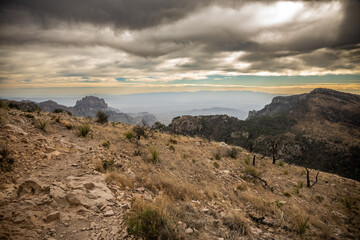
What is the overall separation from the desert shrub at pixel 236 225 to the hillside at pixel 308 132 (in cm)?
1848

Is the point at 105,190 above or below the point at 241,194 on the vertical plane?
above

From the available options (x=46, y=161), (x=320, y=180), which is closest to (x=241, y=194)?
(x=46, y=161)

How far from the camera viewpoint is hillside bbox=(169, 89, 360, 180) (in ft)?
130

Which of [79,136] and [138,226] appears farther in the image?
[79,136]

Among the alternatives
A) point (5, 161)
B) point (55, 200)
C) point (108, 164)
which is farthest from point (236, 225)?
point (5, 161)

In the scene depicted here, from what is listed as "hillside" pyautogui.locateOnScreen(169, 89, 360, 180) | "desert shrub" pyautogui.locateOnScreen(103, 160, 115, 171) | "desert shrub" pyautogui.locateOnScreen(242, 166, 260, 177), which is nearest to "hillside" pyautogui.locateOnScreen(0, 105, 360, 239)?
"desert shrub" pyautogui.locateOnScreen(103, 160, 115, 171)

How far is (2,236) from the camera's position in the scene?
2.71 m

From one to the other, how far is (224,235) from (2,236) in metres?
4.76

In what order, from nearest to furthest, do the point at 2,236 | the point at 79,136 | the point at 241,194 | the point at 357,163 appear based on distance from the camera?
the point at 2,236
the point at 241,194
the point at 79,136
the point at 357,163

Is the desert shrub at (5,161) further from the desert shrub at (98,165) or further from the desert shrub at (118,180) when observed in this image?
the desert shrub at (118,180)

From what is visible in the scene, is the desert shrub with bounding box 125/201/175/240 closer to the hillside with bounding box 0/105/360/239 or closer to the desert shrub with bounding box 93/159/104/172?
the hillside with bounding box 0/105/360/239

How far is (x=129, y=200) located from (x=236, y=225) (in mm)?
3411

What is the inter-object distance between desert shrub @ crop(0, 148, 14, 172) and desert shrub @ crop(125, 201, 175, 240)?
157 inches

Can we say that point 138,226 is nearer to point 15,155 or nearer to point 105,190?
point 105,190
